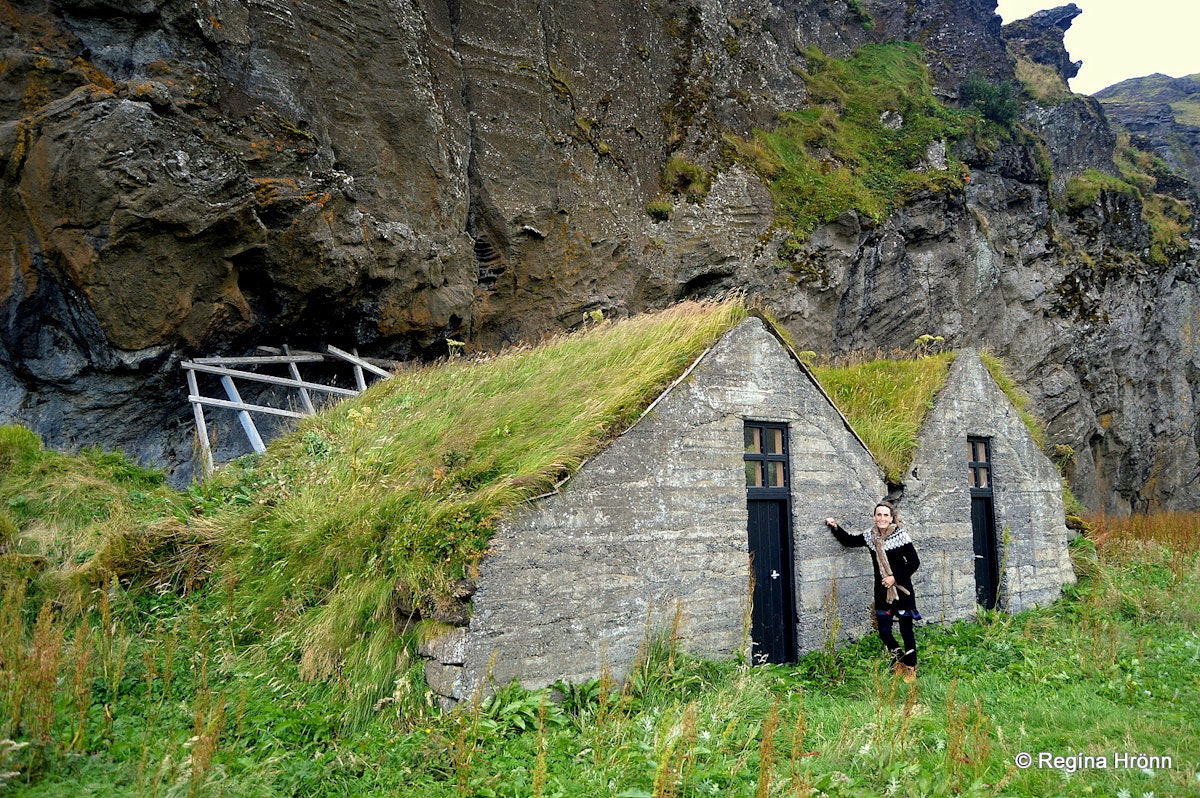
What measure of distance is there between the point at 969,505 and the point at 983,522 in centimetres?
81

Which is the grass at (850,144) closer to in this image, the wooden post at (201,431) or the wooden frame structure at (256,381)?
the wooden frame structure at (256,381)

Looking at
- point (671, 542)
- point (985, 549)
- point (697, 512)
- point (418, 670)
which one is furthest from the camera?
point (985, 549)

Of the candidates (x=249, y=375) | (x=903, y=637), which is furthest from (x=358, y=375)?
(x=903, y=637)

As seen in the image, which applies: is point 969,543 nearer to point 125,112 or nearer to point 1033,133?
point 125,112

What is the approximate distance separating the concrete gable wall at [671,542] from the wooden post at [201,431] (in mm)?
4925

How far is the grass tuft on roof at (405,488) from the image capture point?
5.75m

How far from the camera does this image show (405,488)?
253 inches

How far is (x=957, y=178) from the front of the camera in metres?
21.0

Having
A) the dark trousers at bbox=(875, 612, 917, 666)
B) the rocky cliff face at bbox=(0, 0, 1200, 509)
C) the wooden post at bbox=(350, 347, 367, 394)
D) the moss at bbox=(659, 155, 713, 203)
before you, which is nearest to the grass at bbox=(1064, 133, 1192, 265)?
the rocky cliff face at bbox=(0, 0, 1200, 509)

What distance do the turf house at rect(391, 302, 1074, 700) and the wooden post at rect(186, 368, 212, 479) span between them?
3357 millimetres

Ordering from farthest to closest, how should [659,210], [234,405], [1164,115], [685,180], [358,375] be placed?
[1164,115]
[685,180]
[659,210]
[358,375]
[234,405]

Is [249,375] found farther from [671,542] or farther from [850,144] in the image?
[850,144]

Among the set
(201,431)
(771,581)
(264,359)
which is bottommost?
(771,581)

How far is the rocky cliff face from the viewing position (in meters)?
10.6
